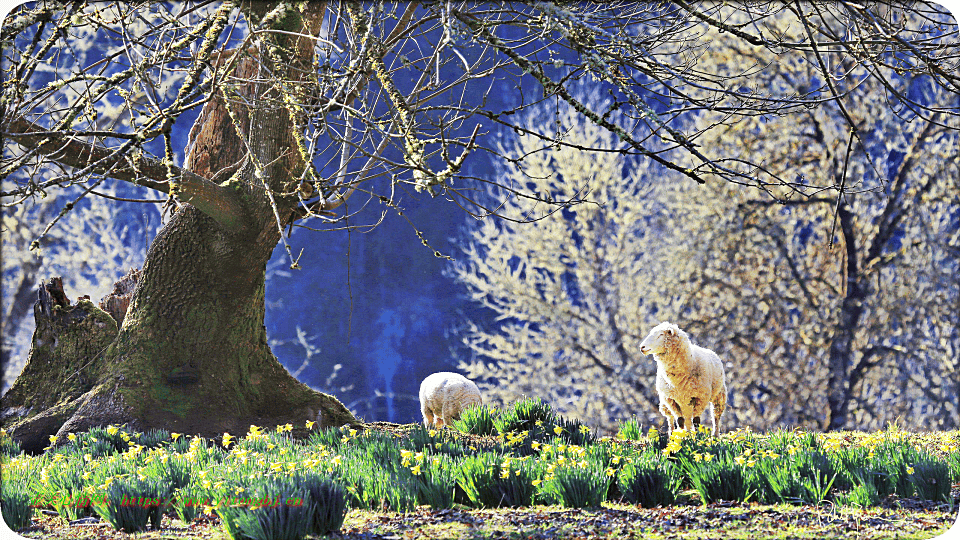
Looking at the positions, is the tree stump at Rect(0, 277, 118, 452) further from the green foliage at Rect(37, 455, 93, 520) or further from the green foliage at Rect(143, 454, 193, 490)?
the green foliage at Rect(143, 454, 193, 490)

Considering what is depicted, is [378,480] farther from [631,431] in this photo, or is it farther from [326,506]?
[631,431]

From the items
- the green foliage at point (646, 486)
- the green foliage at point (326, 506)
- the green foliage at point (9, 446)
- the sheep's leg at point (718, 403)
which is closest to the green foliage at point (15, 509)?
the green foliage at point (326, 506)

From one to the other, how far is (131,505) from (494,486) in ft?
4.46

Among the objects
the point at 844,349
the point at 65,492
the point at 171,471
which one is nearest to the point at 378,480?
the point at 171,471

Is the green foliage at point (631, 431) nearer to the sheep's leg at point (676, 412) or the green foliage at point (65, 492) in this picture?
the sheep's leg at point (676, 412)

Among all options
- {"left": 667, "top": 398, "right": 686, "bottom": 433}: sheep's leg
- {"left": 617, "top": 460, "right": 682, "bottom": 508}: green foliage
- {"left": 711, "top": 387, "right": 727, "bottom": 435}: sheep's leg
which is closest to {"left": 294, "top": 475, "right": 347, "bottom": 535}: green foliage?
{"left": 617, "top": 460, "right": 682, "bottom": 508}: green foliage

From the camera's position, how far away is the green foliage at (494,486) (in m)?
2.80

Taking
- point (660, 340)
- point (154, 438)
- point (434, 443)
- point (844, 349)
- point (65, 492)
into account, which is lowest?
point (65, 492)

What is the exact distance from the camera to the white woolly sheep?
549 centimetres

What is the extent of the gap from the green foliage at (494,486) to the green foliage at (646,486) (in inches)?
14.6

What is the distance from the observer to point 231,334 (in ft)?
17.4

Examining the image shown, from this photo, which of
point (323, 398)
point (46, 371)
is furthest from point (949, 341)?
point (46, 371)

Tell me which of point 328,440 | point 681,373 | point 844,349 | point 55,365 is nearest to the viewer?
point 328,440

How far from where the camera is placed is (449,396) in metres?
5.50
